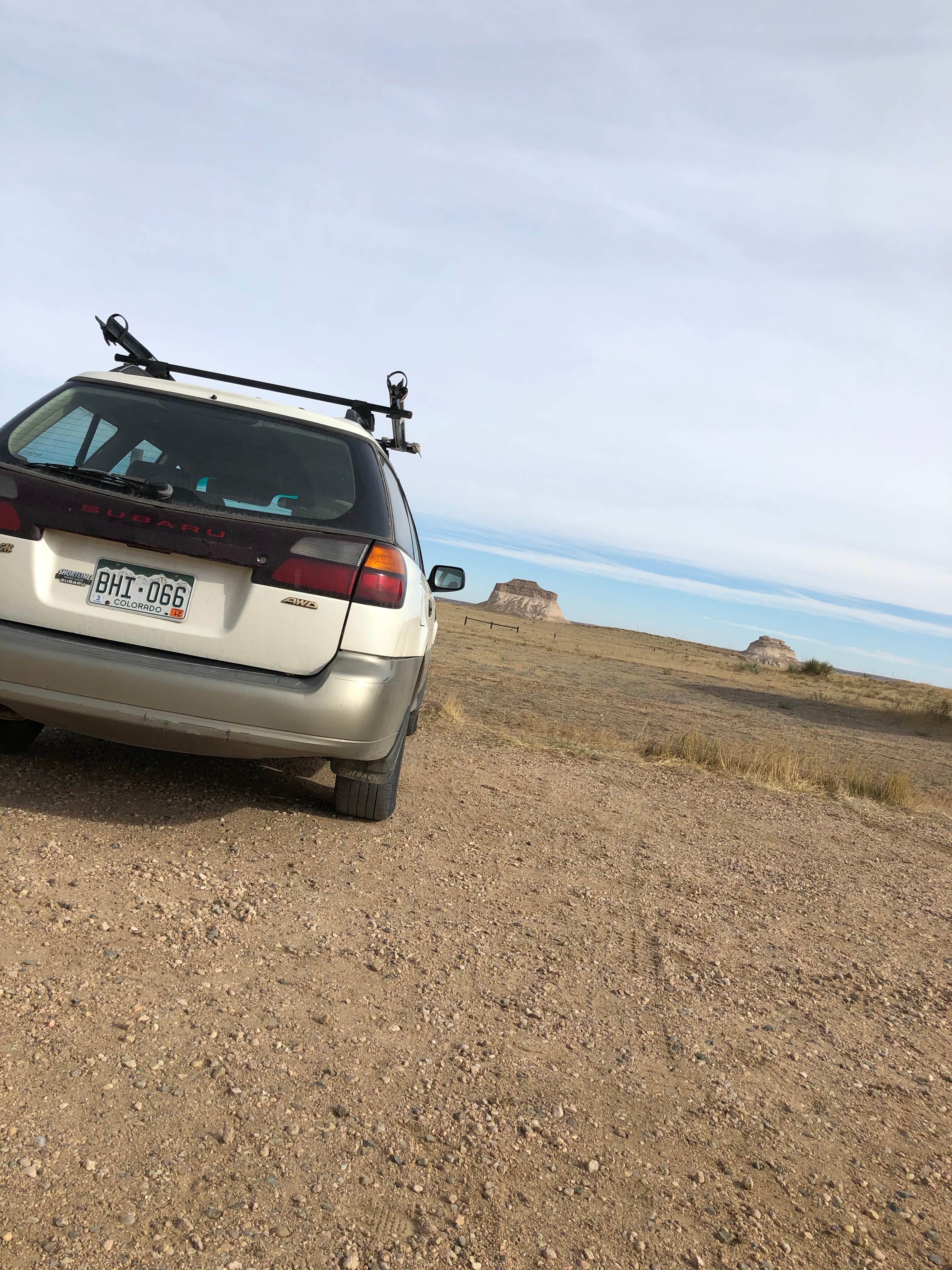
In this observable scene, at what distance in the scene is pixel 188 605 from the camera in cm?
353

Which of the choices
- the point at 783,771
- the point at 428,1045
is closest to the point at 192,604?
the point at 428,1045

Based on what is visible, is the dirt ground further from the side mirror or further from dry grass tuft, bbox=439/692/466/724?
dry grass tuft, bbox=439/692/466/724

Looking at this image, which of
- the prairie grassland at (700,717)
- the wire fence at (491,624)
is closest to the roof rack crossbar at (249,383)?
the prairie grassland at (700,717)

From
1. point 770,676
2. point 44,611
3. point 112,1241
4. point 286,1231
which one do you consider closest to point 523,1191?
point 286,1231

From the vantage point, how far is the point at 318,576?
3.56 metres

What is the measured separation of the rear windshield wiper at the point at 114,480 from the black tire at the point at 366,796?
1.59 m

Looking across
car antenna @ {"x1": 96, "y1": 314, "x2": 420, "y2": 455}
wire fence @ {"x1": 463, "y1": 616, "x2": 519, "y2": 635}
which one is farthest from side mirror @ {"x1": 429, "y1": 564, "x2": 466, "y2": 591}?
wire fence @ {"x1": 463, "y1": 616, "x2": 519, "y2": 635}

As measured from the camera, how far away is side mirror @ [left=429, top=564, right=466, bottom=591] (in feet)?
21.7

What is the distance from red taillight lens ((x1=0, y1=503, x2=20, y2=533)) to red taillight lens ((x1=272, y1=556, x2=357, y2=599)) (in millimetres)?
992

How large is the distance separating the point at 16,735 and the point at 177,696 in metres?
1.46

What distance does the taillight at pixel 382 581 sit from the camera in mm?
3633

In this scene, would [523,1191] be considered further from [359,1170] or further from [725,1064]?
[725,1064]

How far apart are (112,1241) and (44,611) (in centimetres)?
241

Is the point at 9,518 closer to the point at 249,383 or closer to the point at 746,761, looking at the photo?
the point at 249,383
